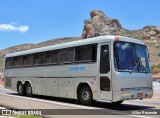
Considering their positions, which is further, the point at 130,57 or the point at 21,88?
the point at 21,88

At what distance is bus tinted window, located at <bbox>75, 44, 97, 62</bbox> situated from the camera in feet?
54.4

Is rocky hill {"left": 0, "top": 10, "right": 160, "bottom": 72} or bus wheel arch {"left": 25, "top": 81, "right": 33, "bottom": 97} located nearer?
bus wheel arch {"left": 25, "top": 81, "right": 33, "bottom": 97}

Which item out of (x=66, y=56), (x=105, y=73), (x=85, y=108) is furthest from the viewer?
(x=66, y=56)

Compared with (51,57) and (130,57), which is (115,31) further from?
(130,57)

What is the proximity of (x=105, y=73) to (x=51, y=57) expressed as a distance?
5701 mm

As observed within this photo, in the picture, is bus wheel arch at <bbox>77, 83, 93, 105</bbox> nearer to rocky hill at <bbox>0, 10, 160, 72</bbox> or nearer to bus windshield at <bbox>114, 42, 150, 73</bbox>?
bus windshield at <bbox>114, 42, 150, 73</bbox>

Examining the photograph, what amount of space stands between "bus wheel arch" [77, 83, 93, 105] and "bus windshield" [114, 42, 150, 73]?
2325 mm

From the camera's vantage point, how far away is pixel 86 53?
1712 cm

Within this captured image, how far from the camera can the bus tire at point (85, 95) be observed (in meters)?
16.7

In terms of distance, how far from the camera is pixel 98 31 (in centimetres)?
13338

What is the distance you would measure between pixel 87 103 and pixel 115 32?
11774 centimetres

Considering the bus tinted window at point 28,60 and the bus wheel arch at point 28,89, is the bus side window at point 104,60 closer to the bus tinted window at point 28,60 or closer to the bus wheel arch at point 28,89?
the bus tinted window at point 28,60

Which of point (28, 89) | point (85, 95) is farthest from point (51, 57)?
point (85, 95)

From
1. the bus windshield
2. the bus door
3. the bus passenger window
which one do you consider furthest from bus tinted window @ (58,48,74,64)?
the bus windshield
